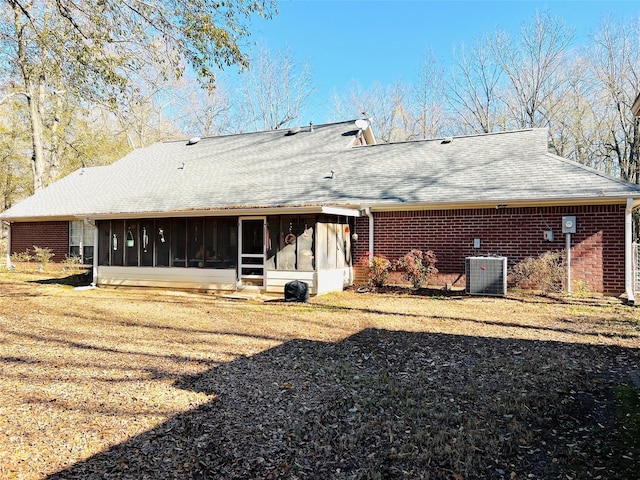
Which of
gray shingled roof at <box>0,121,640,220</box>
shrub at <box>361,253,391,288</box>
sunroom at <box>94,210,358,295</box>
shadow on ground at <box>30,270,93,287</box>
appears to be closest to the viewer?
gray shingled roof at <box>0,121,640,220</box>

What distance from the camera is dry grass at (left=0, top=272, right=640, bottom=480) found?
3.24 metres

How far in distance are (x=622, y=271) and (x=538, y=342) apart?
5528 mm

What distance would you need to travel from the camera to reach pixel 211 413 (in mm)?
4070

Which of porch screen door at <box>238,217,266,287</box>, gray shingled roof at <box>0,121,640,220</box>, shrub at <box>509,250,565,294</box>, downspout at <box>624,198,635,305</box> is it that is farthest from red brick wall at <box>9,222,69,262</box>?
downspout at <box>624,198,635,305</box>

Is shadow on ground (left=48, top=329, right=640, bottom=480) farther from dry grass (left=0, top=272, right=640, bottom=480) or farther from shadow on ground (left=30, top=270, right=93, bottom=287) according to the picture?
shadow on ground (left=30, top=270, right=93, bottom=287)

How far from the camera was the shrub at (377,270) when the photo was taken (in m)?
12.4

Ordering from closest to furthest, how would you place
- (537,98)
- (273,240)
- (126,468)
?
(126,468) < (273,240) < (537,98)

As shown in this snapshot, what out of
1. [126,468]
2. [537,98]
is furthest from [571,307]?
[537,98]

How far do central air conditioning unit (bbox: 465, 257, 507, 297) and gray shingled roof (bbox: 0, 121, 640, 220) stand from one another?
4.83 ft

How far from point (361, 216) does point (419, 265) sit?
2325 millimetres

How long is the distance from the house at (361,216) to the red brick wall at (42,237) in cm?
271

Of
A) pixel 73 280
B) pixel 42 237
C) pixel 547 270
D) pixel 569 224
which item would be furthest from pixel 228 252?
pixel 42 237

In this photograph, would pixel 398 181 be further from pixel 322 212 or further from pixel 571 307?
pixel 571 307

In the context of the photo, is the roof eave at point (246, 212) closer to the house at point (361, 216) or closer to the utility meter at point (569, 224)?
the house at point (361, 216)
